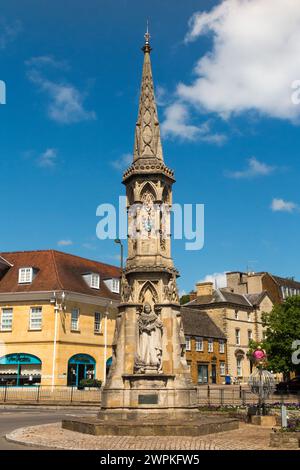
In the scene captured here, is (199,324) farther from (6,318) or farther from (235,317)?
(6,318)

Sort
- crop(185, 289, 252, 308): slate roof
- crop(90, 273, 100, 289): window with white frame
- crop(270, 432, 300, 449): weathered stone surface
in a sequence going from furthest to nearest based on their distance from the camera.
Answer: crop(185, 289, 252, 308): slate roof → crop(90, 273, 100, 289): window with white frame → crop(270, 432, 300, 449): weathered stone surface

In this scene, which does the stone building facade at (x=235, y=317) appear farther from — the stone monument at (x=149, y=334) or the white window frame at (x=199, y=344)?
the stone monument at (x=149, y=334)

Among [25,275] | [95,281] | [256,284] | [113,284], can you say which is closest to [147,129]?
[25,275]

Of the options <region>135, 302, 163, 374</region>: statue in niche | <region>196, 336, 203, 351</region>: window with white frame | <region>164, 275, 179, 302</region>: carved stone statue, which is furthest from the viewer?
<region>196, 336, 203, 351</region>: window with white frame

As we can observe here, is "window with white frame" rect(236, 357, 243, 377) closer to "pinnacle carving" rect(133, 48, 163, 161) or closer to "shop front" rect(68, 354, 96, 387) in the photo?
"shop front" rect(68, 354, 96, 387)

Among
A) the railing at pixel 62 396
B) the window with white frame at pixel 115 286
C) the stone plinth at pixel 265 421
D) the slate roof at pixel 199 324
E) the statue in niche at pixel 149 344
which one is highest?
the window with white frame at pixel 115 286

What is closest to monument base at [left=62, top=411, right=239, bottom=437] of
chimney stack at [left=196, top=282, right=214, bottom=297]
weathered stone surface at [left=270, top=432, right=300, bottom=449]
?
weathered stone surface at [left=270, top=432, right=300, bottom=449]

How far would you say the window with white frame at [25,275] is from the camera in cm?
3833

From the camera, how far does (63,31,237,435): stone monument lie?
48.0 ft

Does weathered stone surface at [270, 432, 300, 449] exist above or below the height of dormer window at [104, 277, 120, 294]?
below

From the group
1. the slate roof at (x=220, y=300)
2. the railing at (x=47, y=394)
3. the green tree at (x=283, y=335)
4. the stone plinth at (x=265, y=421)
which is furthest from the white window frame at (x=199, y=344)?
the stone plinth at (x=265, y=421)

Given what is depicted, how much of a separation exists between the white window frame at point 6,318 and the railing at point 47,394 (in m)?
4.17

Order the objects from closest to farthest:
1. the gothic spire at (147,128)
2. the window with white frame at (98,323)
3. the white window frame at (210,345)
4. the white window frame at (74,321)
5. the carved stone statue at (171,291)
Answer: the carved stone statue at (171,291), the gothic spire at (147,128), the white window frame at (74,321), the window with white frame at (98,323), the white window frame at (210,345)
